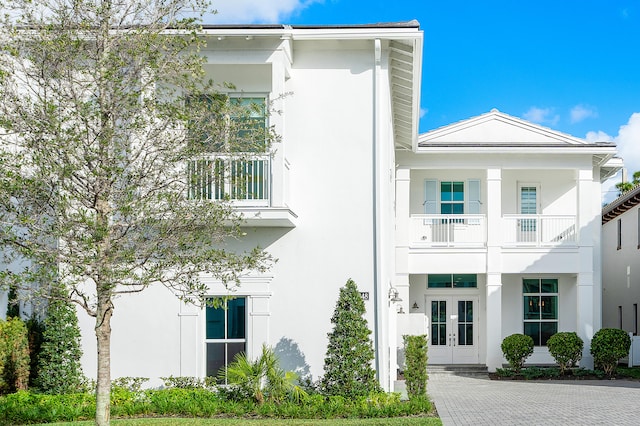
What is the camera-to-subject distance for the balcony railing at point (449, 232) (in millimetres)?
24609

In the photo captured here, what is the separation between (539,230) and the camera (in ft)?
81.0

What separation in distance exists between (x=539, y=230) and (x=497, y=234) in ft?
4.30

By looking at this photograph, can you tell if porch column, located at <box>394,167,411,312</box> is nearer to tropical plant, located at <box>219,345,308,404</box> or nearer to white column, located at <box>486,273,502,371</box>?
white column, located at <box>486,273,502,371</box>

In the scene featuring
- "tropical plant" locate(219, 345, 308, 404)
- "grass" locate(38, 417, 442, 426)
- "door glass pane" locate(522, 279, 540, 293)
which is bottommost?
"grass" locate(38, 417, 442, 426)

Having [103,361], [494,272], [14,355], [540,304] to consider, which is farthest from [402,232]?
[103,361]

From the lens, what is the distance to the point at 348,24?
1498cm

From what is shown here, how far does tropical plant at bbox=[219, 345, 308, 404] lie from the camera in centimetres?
1420

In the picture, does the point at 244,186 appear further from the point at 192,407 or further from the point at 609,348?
the point at 609,348

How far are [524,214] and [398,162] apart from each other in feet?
14.4

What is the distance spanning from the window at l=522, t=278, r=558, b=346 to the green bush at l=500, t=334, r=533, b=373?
2.44m

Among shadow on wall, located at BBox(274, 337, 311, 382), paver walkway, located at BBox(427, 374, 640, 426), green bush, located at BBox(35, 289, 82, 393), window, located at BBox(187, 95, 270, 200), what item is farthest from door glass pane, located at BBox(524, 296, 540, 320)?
window, located at BBox(187, 95, 270, 200)

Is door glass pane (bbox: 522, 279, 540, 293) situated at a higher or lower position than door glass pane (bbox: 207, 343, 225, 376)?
higher

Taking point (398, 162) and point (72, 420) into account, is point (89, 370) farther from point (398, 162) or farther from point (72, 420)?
point (398, 162)

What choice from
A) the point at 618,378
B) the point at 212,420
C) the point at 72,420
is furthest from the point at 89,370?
the point at 618,378
